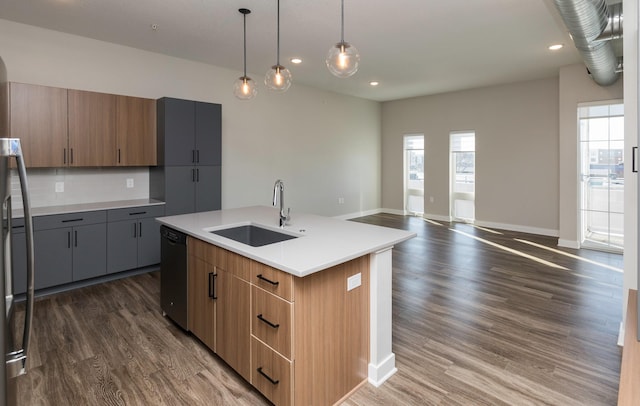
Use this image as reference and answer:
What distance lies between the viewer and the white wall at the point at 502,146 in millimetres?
6516

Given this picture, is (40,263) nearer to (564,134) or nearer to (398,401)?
(398,401)

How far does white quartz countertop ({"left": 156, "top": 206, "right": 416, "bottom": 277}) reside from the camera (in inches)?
73.0

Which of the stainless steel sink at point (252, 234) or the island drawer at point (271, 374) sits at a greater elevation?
the stainless steel sink at point (252, 234)

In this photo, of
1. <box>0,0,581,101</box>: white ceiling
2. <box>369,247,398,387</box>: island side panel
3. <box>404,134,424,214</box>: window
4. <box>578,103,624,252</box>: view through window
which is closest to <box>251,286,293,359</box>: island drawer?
<box>369,247,398,387</box>: island side panel

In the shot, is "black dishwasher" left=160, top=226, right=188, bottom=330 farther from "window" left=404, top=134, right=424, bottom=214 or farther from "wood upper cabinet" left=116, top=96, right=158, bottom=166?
"window" left=404, top=134, right=424, bottom=214

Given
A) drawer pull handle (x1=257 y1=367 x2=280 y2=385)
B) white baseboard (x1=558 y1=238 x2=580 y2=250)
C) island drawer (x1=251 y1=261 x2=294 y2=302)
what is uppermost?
island drawer (x1=251 y1=261 x2=294 y2=302)

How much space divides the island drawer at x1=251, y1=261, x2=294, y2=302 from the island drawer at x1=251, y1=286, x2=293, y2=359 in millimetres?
32

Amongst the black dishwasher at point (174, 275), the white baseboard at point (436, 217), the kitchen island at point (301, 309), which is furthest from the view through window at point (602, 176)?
the black dishwasher at point (174, 275)

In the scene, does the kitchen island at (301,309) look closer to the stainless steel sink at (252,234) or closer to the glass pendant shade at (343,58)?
the stainless steel sink at (252,234)

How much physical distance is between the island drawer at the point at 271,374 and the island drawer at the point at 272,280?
1.11 feet

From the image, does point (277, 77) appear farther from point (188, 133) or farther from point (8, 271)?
point (8, 271)

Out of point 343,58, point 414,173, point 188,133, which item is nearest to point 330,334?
point 343,58

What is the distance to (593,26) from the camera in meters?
3.03

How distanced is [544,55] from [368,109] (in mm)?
4118
